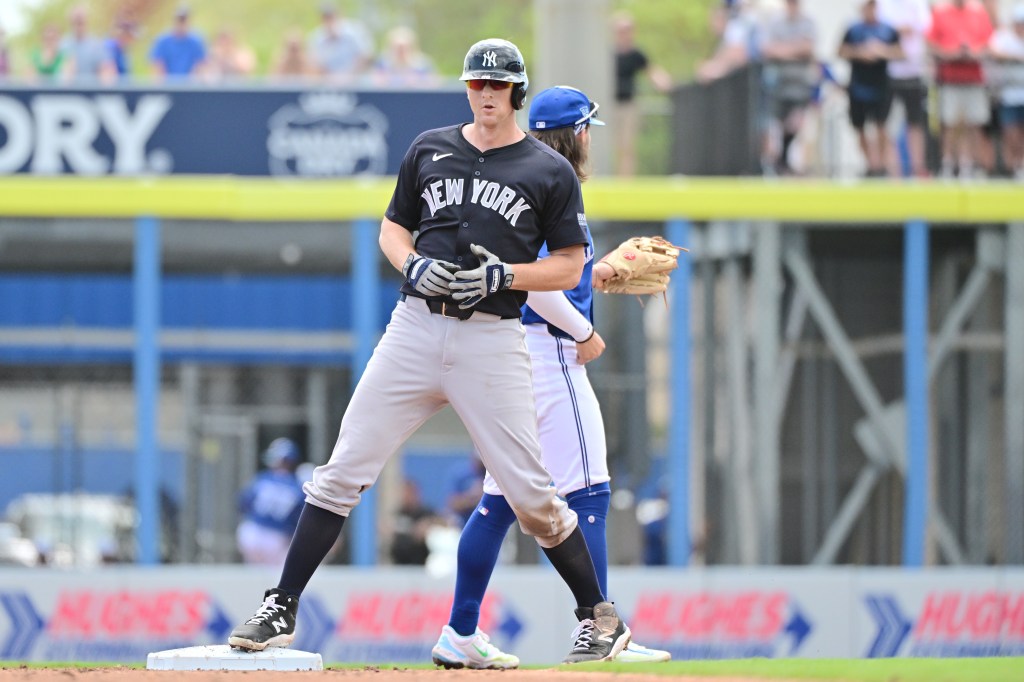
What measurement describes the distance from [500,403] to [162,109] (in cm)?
1009

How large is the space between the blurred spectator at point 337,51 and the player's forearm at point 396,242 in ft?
34.0

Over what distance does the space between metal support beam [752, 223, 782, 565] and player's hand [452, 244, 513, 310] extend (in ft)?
29.4

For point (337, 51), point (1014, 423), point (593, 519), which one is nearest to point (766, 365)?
point (1014, 423)

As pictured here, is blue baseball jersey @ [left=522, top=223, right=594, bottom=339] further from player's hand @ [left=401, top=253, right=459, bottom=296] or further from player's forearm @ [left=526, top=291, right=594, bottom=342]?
player's hand @ [left=401, top=253, right=459, bottom=296]

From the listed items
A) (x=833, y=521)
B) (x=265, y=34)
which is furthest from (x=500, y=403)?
(x=265, y=34)

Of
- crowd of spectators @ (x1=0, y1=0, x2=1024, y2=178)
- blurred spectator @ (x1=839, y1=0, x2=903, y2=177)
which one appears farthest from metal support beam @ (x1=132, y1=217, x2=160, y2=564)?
blurred spectator @ (x1=839, y1=0, x2=903, y2=177)

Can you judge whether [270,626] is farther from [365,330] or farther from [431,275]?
[365,330]

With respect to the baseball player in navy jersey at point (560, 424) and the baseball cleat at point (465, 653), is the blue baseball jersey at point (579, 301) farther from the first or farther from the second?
the baseball cleat at point (465, 653)

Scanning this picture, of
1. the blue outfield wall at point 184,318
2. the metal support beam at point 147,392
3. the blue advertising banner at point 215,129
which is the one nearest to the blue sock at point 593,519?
the metal support beam at point 147,392

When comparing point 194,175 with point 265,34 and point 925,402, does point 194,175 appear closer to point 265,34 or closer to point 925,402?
point 925,402

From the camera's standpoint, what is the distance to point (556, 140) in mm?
6305

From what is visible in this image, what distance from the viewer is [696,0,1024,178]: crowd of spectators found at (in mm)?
14594

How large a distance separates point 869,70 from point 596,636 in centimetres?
932

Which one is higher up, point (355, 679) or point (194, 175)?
point (194, 175)
